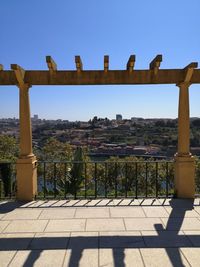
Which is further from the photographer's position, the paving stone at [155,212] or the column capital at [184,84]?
the column capital at [184,84]

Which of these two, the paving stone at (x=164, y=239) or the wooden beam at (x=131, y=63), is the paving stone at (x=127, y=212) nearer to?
the paving stone at (x=164, y=239)

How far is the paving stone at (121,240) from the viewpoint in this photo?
4.32m

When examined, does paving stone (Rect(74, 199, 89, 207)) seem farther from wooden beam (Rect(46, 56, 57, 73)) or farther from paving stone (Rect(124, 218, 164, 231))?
wooden beam (Rect(46, 56, 57, 73))

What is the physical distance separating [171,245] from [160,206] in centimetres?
197

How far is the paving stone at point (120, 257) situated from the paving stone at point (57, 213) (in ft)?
5.34

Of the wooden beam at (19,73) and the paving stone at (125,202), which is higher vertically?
the wooden beam at (19,73)

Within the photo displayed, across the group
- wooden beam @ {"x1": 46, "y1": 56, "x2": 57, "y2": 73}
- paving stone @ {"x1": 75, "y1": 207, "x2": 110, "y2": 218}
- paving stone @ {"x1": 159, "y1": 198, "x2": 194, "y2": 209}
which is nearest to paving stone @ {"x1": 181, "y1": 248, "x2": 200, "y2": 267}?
paving stone @ {"x1": 75, "y1": 207, "x2": 110, "y2": 218}

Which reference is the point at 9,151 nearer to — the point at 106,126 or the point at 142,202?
the point at 142,202

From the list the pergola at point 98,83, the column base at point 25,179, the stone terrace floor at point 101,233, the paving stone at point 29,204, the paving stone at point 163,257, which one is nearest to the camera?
the paving stone at point 163,257

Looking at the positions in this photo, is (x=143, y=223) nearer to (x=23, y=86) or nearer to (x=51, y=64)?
(x=51, y=64)

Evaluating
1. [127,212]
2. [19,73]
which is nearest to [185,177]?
[127,212]

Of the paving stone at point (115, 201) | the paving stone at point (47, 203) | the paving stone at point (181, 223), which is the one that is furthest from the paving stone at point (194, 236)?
the paving stone at point (47, 203)

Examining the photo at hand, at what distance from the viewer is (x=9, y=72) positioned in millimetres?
6566

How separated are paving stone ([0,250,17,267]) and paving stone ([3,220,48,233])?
784mm
